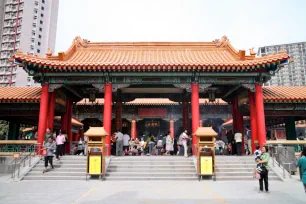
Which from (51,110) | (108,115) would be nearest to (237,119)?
(108,115)

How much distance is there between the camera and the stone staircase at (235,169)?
405 inches

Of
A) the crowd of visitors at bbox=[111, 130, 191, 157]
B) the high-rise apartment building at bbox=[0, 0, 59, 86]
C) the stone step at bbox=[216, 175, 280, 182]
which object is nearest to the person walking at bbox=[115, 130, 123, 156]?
the crowd of visitors at bbox=[111, 130, 191, 157]

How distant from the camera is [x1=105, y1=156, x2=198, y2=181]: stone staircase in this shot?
1036 cm

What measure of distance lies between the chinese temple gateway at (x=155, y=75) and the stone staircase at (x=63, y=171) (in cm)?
171

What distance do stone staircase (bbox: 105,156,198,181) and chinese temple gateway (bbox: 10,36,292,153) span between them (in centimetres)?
154

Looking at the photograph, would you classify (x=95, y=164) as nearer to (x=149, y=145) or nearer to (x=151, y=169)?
(x=151, y=169)

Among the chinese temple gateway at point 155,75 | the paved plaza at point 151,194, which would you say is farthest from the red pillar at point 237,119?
the paved plaza at point 151,194

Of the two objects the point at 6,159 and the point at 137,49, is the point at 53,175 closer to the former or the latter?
the point at 6,159

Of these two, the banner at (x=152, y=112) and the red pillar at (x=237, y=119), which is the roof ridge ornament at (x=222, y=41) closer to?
the red pillar at (x=237, y=119)

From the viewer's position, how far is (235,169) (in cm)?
1095

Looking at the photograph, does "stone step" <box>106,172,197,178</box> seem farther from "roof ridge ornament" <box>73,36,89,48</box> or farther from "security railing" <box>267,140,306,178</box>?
"roof ridge ornament" <box>73,36,89,48</box>

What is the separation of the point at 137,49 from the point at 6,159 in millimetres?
10637

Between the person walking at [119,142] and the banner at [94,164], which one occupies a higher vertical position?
the person walking at [119,142]

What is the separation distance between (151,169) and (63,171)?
13.0 ft
